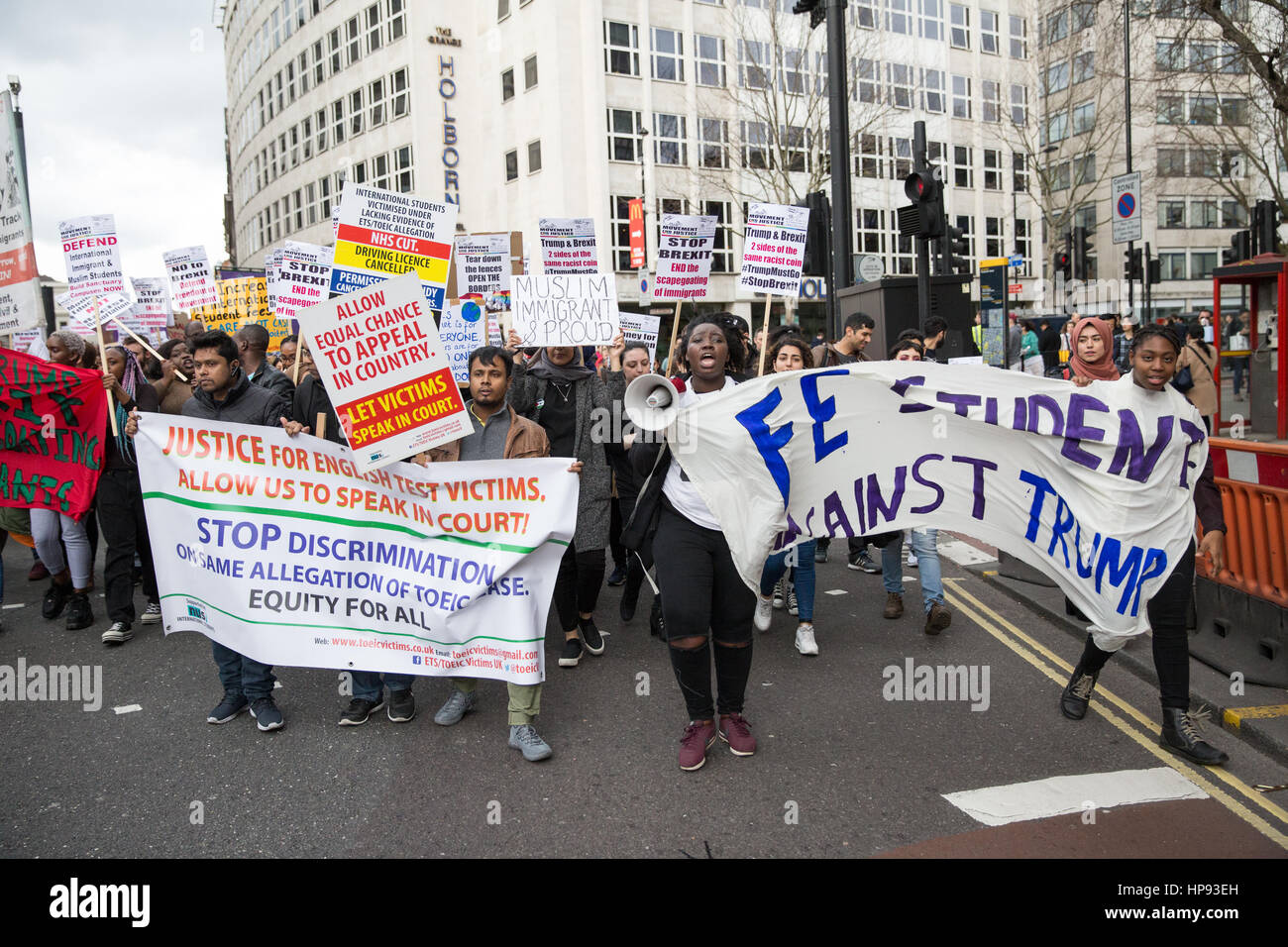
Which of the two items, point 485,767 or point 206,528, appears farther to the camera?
point 206,528

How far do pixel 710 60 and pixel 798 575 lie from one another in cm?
3548

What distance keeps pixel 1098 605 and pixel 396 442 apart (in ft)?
11.1

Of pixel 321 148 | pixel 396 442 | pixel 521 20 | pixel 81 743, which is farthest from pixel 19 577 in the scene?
pixel 321 148

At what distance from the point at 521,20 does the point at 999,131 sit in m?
23.4

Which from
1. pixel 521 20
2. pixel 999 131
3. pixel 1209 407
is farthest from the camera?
pixel 999 131

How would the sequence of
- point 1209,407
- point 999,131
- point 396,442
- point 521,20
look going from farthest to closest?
point 999,131 → point 521,20 → point 1209,407 → point 396,442

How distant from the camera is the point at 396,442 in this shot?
460cm

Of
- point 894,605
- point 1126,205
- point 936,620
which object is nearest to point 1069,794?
point 936,620

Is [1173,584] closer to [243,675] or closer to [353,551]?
[353,551]

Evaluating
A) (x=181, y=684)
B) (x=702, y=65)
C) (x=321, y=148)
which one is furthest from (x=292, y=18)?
(x=181, y=684)

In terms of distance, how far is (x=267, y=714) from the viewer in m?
4.85

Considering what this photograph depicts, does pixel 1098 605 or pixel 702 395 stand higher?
pixel 702 395

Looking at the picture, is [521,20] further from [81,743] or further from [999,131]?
[81,743]

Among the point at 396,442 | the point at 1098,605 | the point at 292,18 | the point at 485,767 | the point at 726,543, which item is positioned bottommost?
the point at 485,767
